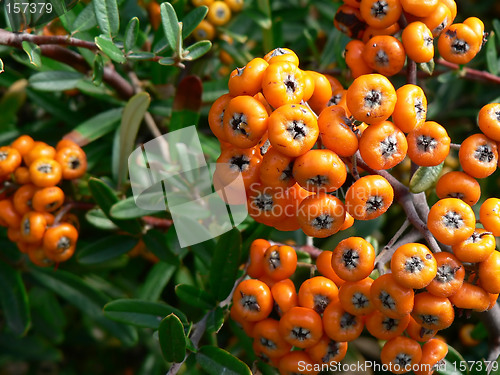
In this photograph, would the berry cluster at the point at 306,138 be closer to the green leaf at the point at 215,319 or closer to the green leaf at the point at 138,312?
the green leaf at the point at 215,319

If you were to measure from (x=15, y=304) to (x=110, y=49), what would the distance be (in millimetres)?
1462

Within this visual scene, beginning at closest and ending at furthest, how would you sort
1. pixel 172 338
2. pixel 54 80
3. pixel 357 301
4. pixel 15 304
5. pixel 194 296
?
1. pixel 357 301
2. pixel 172 338
3. pixel 194 296
4. pixel 54 80
5. pixel 15 304

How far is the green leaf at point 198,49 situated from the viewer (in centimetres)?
184

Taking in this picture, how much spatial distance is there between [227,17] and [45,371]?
2.60 meters

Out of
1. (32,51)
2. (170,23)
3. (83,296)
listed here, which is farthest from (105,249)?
(170,23)

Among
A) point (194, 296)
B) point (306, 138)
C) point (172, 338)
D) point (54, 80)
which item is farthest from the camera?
point (54, 80)

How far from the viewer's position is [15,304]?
2510 mm

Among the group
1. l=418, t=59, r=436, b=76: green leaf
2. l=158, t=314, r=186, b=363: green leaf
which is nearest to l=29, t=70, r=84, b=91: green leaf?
l=158, t=314, r=186, b=363: green leaf

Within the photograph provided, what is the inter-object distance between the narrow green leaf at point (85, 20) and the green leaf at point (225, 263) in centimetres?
102

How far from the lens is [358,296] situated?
1586mm

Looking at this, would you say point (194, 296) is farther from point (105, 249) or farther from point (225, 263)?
point (105, 249)

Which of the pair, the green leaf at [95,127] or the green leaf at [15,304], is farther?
the green leaf at [15,304]

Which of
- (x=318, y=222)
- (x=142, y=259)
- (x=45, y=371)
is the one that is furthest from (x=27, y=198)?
(x=45, y=371)

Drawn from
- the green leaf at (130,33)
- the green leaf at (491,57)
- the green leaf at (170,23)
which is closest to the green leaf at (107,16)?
the green leaf at (130,33)
